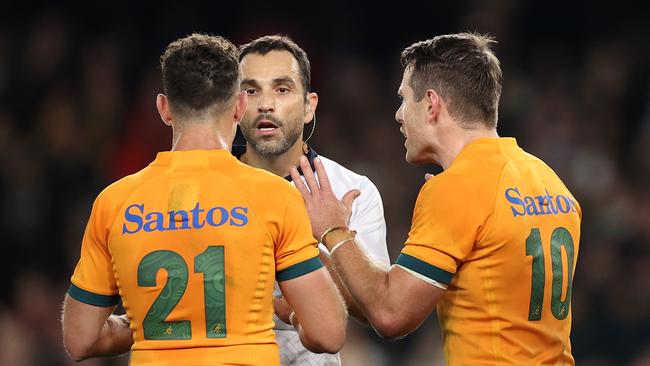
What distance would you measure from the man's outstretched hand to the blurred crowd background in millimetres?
4020

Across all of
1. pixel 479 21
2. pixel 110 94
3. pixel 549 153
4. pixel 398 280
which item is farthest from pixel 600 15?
pixel 398 280

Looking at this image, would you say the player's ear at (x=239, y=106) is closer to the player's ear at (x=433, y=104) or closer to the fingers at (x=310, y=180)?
the fingers at (x=310, y=180)

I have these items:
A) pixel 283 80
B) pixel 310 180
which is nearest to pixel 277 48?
pixel 283 80

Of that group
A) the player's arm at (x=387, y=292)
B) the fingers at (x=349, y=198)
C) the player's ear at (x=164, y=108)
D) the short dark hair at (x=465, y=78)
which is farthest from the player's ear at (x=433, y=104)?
the player's ear at (x=164, y=108)

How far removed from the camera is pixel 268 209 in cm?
363

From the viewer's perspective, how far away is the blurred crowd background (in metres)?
9.00

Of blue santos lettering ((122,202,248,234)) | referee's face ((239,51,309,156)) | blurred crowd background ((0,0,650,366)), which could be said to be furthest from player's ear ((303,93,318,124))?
blurred crowd background ((0,0,650,366))

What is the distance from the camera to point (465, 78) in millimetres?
4250

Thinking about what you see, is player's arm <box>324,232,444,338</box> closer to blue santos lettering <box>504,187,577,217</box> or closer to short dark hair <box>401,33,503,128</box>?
blue santos lettering <box>504,187,577,217</box>

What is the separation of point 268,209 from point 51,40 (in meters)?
7.52

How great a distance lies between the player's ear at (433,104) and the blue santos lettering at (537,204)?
0.43m

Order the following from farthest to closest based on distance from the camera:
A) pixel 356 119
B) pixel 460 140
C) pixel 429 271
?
Answer: pixel 356 119, pixel 460 140, pixel 429 271

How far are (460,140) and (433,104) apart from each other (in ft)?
0.57

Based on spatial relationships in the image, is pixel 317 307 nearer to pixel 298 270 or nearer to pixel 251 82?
pixel 298 270
